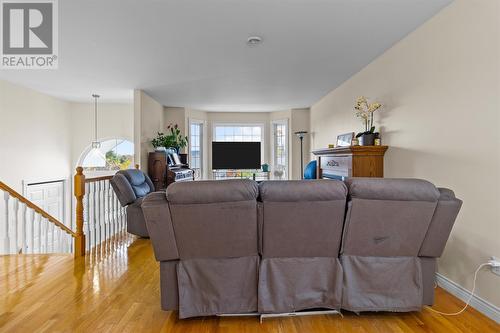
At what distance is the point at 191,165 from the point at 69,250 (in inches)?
143

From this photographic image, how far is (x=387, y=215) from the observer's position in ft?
6.35

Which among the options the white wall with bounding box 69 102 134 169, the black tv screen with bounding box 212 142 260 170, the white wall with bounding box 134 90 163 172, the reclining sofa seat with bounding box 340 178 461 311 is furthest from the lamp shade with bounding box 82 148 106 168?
the reclining sofa seat with bounding box 340 178 461 311

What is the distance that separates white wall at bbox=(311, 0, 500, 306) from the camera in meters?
2.09

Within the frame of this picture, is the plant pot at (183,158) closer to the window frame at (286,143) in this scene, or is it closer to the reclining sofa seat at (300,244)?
the window frame at (286,143)

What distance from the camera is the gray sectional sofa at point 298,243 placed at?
1.90m

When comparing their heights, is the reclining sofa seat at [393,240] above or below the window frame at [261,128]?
below

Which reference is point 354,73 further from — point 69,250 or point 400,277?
point 69,250

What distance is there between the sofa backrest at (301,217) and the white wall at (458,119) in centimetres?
116

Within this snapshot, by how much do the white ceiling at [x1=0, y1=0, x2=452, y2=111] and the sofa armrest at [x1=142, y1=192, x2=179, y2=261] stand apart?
172 cm

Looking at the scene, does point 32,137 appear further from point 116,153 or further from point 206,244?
point 206,244

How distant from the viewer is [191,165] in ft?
24.7

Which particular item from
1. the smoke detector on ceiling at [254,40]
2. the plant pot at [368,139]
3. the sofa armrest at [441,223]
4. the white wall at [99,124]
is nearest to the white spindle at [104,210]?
the white wall at [99,124]

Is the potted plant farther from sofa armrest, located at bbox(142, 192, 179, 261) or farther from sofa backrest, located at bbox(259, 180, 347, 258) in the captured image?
sofa armrest, located at bbox(142, 192, 179, 261)

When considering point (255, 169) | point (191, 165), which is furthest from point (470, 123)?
point (191, 165)
